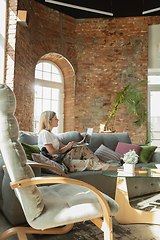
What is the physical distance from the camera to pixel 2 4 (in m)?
4.05

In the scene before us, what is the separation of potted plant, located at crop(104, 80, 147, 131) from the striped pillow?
5.98 feet

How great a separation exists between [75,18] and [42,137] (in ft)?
14.8

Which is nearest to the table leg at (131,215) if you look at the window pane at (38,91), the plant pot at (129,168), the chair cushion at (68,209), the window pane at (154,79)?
the plant pot at (129,168)

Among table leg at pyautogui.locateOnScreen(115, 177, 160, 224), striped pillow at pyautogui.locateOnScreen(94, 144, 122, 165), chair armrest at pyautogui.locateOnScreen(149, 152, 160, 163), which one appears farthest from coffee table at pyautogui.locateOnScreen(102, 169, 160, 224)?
chair armrest at pyautogui.locateOnScreen(149, 152, 160, 163)

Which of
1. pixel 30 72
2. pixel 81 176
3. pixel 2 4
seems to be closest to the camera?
pixel 81 176

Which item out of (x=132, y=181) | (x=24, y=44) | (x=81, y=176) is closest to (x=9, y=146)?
(x=81, y=176)

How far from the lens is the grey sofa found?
1.88 m

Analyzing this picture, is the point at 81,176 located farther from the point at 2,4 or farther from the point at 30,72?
the point at 2,4

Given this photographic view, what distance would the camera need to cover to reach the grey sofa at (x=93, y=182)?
6.17 ft

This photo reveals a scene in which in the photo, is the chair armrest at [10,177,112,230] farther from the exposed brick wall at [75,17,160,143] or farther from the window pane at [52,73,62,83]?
the window pane at [52,73,62,83]

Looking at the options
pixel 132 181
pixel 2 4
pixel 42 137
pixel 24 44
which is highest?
pixel 2 4

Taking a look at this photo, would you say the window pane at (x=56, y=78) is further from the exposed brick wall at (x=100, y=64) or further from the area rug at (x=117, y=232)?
the area rug at (x=117, y=232)

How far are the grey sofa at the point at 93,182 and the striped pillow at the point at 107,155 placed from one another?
183 mm

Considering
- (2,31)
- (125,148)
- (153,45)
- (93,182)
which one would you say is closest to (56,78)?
(2,31)
